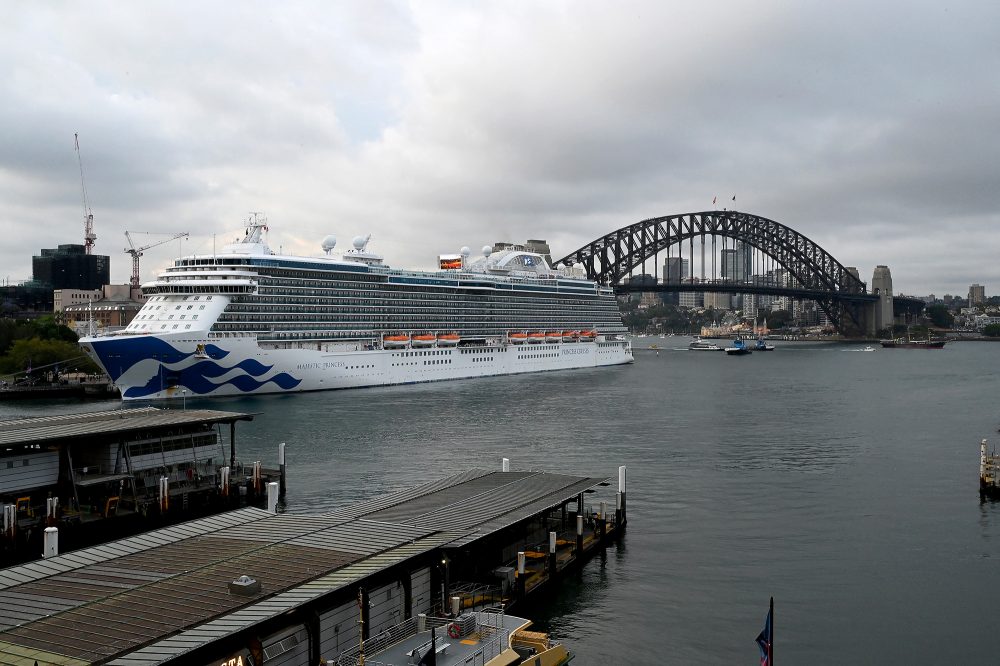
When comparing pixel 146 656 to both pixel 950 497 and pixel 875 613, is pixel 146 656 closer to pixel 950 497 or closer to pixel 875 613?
pixel 875 613

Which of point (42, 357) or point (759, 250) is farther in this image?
point (759, 250)

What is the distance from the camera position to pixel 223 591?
42.2ft

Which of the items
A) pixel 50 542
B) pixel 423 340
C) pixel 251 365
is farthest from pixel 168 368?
pixel 50 542

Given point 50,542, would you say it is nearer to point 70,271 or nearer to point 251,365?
point 251,365

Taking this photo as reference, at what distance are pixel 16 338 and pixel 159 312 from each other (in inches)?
1583

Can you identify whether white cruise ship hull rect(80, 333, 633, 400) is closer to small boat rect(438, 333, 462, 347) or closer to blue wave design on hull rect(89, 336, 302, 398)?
blue wave design on hull rect(89, 336, 302, 398)

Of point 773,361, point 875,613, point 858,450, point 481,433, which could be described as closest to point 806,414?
point 858,450

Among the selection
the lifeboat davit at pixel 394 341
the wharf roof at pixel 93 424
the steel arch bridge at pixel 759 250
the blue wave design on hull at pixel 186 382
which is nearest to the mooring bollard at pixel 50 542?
the wharf roof at pixel 93 424

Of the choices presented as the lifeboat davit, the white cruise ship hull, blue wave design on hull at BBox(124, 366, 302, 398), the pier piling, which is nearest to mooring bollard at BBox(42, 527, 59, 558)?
the pier piling

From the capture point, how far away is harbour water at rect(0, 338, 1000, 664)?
16.8 meters

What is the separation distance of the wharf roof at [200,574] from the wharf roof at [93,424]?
684 centimetres

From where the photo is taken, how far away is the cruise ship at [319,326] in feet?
166

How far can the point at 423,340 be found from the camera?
6938cm

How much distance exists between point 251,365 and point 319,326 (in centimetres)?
749
